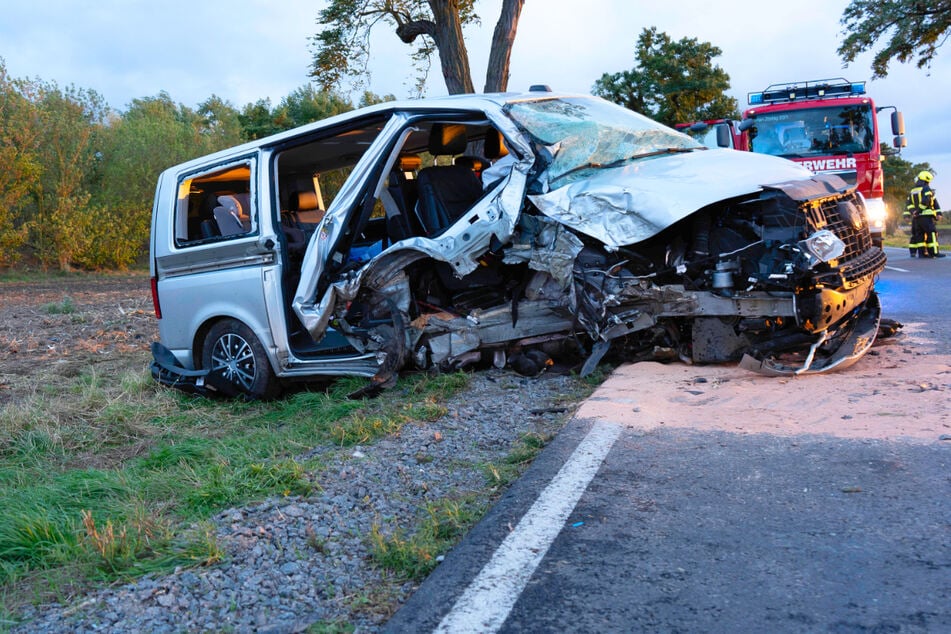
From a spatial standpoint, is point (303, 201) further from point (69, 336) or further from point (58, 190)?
point (58, 190)

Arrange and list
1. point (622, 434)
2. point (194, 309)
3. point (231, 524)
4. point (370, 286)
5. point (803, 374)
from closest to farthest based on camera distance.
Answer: point (231, 524), point (622, 434), point (803, 374), point (370, 286), point (194, 309)

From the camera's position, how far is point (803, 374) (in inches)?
209

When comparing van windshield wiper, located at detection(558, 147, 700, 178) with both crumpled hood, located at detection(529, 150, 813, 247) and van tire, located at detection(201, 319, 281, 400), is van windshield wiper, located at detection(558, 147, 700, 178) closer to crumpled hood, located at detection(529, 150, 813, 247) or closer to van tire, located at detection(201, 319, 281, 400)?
crumpled hood, located at detection(529, 150, 813, 247)

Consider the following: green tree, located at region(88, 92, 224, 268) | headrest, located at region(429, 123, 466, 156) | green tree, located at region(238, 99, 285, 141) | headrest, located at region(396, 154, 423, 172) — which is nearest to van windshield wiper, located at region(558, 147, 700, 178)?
headrest, located at region(429, 123, 466, 156)

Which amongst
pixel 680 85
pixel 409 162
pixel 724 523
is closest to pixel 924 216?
pixel 409 162

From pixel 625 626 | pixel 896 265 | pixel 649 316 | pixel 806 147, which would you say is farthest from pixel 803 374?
pixel 896 265

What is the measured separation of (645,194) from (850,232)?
4.76ft

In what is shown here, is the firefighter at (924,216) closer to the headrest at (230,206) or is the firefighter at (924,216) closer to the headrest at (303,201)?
the headrest at (303,201)

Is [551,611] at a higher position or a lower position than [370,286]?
lower

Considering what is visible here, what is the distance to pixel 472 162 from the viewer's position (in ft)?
22.3

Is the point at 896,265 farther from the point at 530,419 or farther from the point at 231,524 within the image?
the point at 231,524

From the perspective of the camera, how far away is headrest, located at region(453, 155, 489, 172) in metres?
6.72

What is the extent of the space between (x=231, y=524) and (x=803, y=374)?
362 cm

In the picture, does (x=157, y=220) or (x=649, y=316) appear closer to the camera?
(x=649, y=316)
